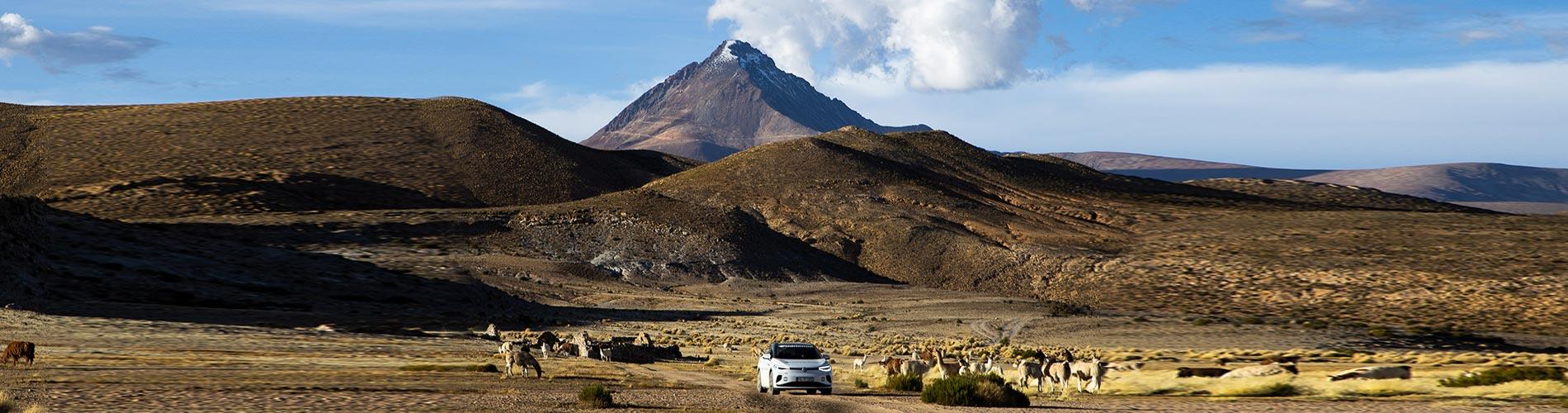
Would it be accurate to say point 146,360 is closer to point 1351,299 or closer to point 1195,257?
point 1351,299

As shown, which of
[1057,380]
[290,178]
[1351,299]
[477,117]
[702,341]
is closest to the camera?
[1057,380]

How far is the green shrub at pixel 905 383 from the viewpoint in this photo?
122 ft

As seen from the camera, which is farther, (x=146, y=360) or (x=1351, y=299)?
(x=1351, y=299)

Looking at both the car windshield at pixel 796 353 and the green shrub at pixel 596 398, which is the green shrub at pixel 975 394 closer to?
the car windshield at pixel 796 353

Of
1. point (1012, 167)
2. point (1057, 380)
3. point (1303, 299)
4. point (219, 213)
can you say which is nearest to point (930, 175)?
point (1012, 167)

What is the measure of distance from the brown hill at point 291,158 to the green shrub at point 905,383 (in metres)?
102

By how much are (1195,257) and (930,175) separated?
41350mm

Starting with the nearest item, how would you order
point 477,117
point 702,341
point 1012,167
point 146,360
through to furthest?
1. point 146,360
2. point 702,341
3. point 1012,167
4. point 477,117

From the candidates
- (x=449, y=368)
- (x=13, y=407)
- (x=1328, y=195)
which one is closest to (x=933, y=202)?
(x=1328, y=195)

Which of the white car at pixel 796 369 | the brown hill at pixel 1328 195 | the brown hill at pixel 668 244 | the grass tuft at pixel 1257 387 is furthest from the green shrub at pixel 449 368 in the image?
the brown hill at pixel 1328 195

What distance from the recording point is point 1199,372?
37031mm

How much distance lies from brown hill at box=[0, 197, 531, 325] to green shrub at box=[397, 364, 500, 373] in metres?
28.9

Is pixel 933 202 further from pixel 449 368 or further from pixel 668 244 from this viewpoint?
pixel 449 368

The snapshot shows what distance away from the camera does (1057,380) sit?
36.1m
